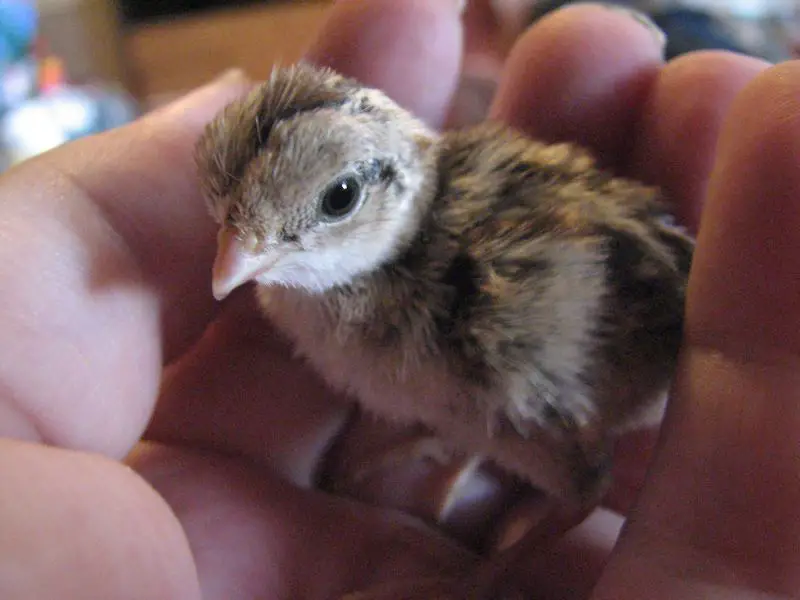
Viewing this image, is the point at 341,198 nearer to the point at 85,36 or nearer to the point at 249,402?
the point at 249,402

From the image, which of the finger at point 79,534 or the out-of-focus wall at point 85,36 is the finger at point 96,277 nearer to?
the finger at point 79,534

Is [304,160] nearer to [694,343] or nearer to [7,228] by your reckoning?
[7,228]

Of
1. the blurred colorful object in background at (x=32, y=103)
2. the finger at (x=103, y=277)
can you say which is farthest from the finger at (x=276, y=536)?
the blurred colorful object in background at (x=32, y=103)

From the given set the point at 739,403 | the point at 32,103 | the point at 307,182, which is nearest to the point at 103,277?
the point at 307,182

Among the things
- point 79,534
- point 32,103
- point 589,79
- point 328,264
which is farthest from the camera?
point 32,103

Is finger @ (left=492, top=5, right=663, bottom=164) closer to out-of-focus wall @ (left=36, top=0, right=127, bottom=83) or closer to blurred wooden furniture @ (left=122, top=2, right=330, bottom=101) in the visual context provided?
blurred wooden furniture @ (left=122, top=2, right=330, bottom=101)
